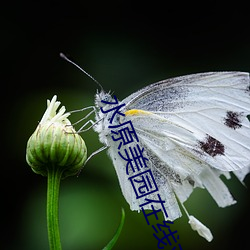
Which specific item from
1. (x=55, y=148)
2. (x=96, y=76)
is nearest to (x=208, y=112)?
(x=55, y=148)

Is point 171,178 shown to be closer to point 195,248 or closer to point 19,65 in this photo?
point 195,248

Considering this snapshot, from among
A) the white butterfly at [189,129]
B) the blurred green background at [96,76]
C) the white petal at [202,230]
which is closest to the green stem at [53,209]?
the white butterfly at [189,129]

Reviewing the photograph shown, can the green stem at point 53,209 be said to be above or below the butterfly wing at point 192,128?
Result: below

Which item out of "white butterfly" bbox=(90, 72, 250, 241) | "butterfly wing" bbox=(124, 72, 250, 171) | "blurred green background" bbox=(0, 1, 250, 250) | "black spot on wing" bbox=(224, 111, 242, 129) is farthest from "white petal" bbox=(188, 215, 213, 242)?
"blurred green background" bbox=(0, 1, 250, 250)

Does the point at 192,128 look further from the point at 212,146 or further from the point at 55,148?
the point at 55,148

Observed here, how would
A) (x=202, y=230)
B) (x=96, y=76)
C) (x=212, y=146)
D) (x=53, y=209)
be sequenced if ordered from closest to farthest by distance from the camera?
1. (x=53, y=209)
2. (x=202, y=230)
3. (x=212, y=146)
4. (x=96, y=76)

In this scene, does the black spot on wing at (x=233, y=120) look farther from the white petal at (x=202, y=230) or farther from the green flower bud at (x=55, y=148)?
the green flower bud at (x=55, y=148)

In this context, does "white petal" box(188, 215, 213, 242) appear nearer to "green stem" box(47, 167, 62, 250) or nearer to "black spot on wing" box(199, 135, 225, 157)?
"black spot on wing" box(199, 135, 225, 157)
